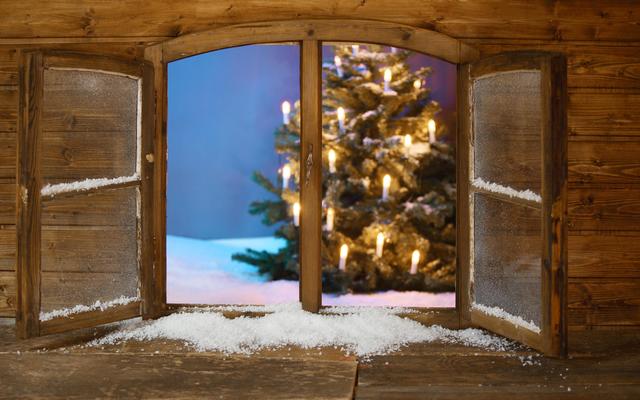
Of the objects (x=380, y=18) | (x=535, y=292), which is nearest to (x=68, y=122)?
(x=380, y=18)

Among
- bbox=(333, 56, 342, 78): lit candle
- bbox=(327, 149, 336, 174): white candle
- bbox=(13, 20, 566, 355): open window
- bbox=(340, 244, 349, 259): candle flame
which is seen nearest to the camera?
bbox=(13, 20, 566, 355): open window

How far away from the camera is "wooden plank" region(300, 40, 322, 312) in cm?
345

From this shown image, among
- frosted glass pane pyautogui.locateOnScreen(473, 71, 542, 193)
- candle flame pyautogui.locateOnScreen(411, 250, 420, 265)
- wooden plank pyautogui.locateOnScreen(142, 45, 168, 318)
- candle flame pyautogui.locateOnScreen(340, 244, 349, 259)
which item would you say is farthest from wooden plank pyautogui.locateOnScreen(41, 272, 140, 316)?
candle flame pyautogui.locateOnScreen(411, 250, 420, 265)

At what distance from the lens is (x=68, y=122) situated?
3.26 m

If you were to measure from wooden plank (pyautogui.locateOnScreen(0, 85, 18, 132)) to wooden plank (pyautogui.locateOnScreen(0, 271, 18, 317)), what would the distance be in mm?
809

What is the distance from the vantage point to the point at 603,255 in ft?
11.3

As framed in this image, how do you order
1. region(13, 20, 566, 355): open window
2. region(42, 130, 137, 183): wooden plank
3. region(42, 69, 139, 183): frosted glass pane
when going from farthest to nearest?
region(42, 130, 137, 183): wooden plank, region(42, 69, 139, 183): frosted glass pane, region(13, 20, 566, 355): open window

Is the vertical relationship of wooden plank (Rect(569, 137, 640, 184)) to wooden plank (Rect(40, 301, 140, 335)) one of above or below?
above

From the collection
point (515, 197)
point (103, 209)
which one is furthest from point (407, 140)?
point (103, 209)

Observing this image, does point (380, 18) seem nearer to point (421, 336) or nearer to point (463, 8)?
point (463, 8)

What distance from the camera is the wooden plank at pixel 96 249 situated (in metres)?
3.33

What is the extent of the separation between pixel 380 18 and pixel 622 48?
129cm

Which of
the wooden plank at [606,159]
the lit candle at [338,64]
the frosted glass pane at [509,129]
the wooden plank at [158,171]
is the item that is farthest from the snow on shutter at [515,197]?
the lit candle at [338,64]

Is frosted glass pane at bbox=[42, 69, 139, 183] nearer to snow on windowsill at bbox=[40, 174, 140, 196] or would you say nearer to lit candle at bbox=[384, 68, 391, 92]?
snow on windowsill at bbox=[40, 174, 140, 196]
